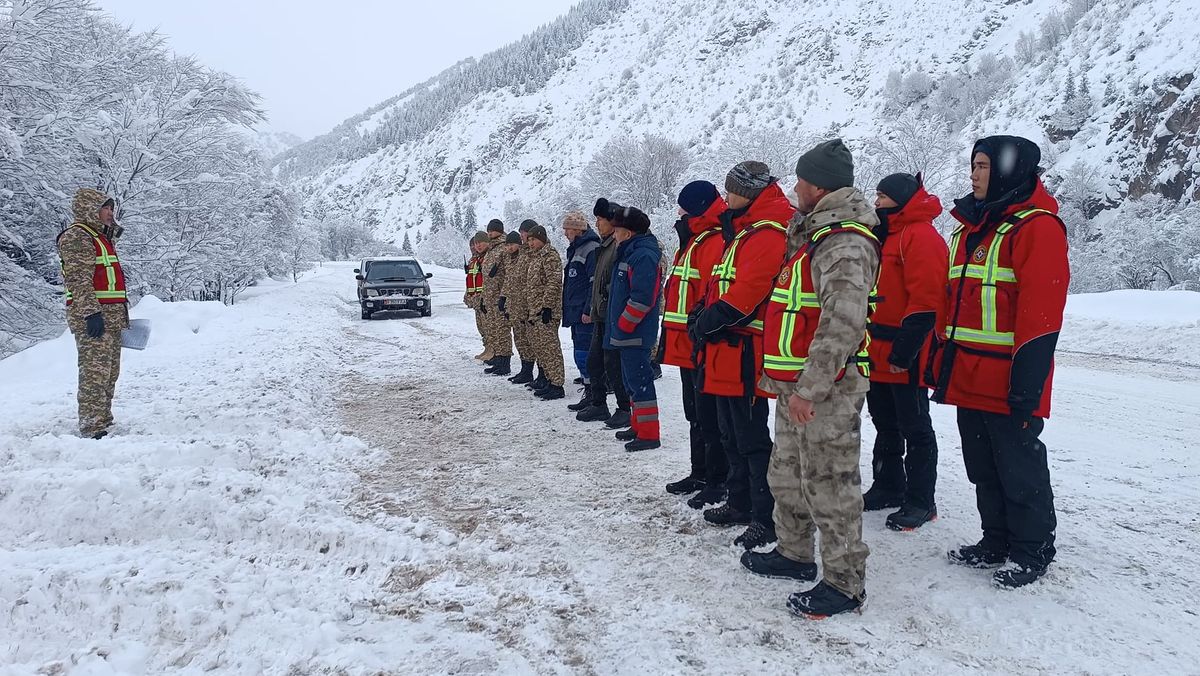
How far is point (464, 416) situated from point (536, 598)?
4.32 m

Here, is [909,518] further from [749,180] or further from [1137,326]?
[1137,326]

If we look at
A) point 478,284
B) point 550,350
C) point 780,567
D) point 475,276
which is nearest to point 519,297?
point 550,350

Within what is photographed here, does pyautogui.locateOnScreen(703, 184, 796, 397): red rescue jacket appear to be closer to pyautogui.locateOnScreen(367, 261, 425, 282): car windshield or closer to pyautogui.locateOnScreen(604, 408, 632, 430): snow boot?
pyautogui.locateOnScreen(604, 408, 632, 430): snow boot

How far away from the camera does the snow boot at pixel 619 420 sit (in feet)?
22.2

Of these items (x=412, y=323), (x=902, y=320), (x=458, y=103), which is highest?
(x=458, y=103)

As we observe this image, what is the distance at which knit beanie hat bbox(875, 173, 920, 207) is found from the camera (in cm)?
393

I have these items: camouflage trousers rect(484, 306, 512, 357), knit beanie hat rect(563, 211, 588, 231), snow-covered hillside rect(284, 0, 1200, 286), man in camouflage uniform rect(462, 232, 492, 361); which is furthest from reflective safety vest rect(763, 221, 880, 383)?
snow-covered hillside rect(284, 0, 1200, 286)

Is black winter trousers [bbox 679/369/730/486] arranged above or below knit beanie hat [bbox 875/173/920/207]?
below

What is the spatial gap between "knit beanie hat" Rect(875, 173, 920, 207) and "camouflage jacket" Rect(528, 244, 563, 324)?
470 centimetres

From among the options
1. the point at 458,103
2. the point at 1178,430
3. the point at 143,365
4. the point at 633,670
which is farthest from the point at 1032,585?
the point at 458,103

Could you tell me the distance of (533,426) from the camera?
6.96m

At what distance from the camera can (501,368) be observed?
400 inches

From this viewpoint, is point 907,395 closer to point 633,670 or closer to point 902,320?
point 902,320

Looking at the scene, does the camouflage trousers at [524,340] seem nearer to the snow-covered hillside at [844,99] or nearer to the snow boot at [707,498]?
the snow boot at [707,498]
